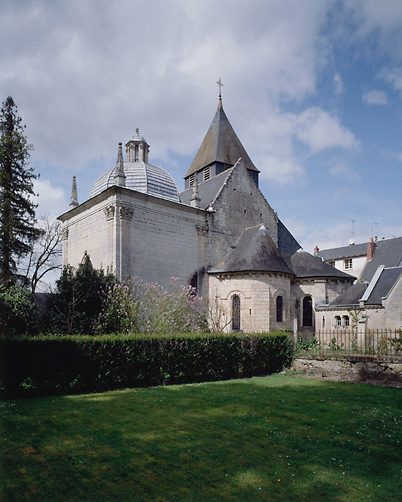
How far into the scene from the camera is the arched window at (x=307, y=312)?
941 inches

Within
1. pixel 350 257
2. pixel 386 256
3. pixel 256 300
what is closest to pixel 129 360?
pixel 256 300

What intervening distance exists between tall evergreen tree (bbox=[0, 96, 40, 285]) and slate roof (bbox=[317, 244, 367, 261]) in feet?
129

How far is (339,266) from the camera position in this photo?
52.1 metres

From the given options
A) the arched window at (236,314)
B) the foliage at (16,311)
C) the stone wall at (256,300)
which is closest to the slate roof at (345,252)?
the stone wall at (256,300)

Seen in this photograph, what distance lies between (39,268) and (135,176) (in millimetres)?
13462

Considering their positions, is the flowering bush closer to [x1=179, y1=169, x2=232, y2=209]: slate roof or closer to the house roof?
the house roof

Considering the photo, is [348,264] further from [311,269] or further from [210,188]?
[210,188]

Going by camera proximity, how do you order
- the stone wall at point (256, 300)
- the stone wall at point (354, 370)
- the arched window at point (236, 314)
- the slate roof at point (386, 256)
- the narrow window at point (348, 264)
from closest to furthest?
the stone wall at point (354, 370)
the stone wall at point (256, 300)
the arched window at point (236, 314)
the slate roof at point (386, 256)
the narrow window at point (348, 264)

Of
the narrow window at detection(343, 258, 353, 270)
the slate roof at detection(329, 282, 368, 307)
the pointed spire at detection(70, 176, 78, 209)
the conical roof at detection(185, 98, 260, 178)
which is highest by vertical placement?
the conical roof at detection(185, 98, 260, 178)

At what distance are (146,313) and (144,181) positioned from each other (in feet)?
29.7

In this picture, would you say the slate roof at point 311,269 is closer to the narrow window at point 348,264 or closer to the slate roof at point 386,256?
the slate roof at point 386,256

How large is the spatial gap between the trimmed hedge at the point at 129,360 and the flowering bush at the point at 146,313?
262 cm

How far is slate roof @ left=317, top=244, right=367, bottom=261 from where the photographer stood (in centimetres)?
4936

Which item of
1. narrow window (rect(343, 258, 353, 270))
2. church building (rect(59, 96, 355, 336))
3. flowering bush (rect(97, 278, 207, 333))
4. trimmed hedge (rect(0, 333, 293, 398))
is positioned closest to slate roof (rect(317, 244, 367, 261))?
narrow window (rect(343, 258, 353, 270))
